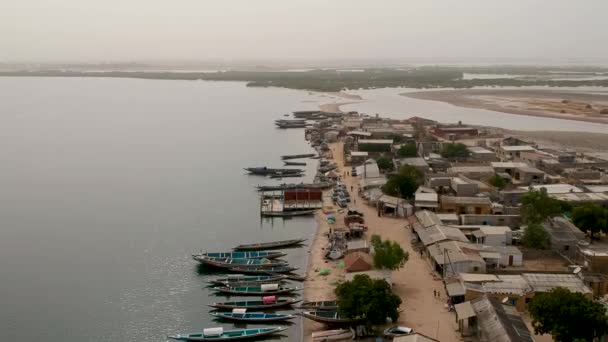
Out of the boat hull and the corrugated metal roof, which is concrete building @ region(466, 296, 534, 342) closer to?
the corrugated metal roof

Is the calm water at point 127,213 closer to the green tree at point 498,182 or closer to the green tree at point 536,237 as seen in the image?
the green tree at point 536,237

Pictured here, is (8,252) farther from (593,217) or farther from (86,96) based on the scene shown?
(86,96)

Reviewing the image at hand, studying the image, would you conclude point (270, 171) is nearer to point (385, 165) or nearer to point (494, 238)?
point (385, 165)

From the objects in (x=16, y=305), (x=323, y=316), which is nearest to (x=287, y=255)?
(x=323, y=316)

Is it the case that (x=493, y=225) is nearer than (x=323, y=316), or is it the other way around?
(x=323, y=316)

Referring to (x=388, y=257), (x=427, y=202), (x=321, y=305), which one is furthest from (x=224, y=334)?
(x=427, y=202)

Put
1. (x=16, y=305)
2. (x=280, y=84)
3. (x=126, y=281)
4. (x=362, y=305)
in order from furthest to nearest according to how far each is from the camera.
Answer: (x=280, y=84) < (x=126, y=281) < (x=16, y=305) < (x=362, y=305)
